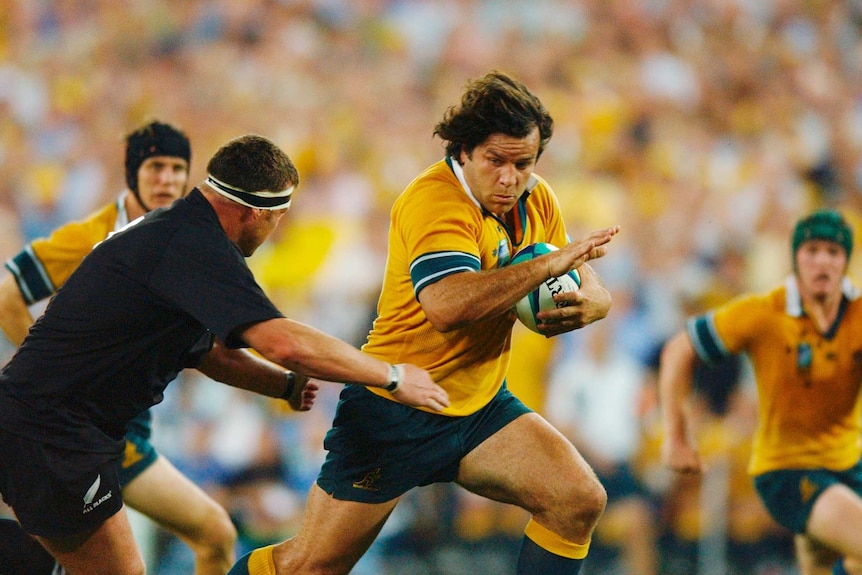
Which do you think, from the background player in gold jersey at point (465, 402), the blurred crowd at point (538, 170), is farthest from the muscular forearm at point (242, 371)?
the blurred crowd at point (538, 170)

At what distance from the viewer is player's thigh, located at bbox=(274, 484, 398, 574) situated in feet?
13.8

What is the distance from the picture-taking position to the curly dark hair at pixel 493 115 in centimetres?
408

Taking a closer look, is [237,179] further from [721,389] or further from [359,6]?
[359,6]

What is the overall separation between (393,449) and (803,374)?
2.46 m

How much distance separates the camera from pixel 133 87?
10.6 metres

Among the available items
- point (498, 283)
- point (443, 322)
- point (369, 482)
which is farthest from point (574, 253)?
point (369, 482)

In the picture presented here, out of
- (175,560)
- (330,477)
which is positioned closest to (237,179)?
(330,477)

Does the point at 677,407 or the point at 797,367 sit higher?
the point at 797,367

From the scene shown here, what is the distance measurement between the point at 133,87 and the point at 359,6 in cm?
245

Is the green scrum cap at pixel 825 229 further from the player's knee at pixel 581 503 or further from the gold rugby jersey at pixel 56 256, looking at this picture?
the gold rugby jersey at pixel 56 256

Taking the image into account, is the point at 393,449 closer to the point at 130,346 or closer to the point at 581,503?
the point at 581,503

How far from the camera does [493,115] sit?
410 centimetres

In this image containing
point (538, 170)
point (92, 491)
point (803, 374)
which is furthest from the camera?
point (538, 170)

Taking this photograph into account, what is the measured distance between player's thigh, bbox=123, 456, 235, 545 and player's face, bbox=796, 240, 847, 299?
3.11 meters
